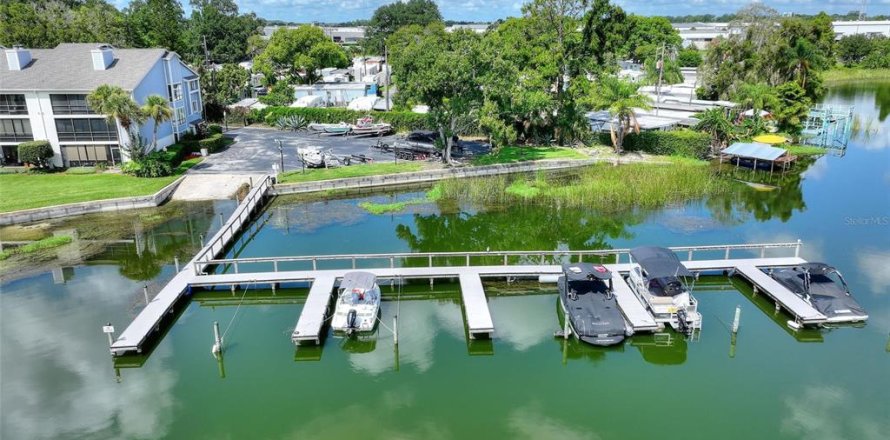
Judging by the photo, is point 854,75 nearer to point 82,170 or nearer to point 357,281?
point 357,281

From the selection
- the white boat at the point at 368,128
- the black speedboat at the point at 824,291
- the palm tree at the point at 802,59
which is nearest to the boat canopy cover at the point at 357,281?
the black speedboat at the point at 824,291

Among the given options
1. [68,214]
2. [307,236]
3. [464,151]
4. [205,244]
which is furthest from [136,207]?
[464,151]

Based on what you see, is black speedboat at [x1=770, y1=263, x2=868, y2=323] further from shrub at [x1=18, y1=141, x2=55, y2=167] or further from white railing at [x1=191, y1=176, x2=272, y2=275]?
shrub at [x1=18, y1=141, x2=55, y2=167]

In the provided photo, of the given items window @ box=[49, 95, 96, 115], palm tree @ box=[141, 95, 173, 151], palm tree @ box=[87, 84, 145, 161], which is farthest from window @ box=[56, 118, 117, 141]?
palm tree @ box=[141, 95, 173, 151]

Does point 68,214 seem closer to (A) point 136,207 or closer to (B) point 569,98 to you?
(A) point 136,207

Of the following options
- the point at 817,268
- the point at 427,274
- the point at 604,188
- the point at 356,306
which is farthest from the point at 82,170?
the point at 817,268
